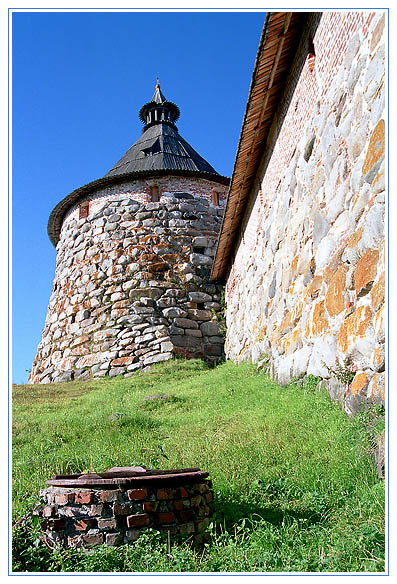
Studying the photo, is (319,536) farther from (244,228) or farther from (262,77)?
(244,228)

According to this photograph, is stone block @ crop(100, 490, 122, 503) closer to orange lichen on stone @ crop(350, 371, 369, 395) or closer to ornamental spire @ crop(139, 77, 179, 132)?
orange lichen on stone @ crop(350, 371, 369, 395)

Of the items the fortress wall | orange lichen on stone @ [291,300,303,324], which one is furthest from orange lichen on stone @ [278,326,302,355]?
orange lichen on stone @ [291,300,303,324]

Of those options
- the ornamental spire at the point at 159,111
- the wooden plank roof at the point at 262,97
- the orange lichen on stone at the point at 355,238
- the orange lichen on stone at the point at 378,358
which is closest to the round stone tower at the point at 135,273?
the wooden plank roof at the point at 262,97

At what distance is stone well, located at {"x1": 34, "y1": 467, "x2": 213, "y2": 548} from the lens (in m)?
2.68

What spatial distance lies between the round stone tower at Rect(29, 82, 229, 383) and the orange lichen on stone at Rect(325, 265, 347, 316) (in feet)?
22.0

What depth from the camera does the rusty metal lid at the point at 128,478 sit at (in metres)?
2.74

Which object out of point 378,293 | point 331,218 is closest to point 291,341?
point 331,218

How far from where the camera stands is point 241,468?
3.63 meters

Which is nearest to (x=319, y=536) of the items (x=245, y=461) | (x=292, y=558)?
(x=292, y=558)

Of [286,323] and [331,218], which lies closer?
[331,218]

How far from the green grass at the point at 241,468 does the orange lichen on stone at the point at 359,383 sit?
0.23 m

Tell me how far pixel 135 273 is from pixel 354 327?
8443mm

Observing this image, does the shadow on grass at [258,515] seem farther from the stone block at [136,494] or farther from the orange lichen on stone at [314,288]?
the orange lichen on stone at [314,288]

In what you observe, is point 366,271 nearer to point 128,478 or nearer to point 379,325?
point 379,325
